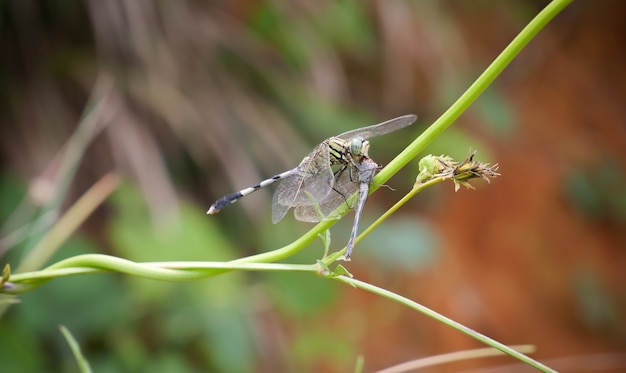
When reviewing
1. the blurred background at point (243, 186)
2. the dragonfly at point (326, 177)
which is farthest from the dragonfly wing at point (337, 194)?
the blurred background at point (243, 186)

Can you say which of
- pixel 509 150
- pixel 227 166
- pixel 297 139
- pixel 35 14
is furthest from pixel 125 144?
pixel 509 150

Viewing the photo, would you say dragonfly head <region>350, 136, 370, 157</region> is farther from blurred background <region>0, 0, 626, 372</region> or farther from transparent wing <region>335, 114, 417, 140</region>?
blurred background <region>0, 0, 626, 372</region>

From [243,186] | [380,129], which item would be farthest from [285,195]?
[243,186]

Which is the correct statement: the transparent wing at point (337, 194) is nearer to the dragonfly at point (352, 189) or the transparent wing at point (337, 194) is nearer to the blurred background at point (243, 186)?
the dragonfly at point (352, 189)

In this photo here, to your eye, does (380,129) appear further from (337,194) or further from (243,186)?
(243,186)

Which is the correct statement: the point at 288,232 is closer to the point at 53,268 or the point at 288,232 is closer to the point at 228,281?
the point at 228,281

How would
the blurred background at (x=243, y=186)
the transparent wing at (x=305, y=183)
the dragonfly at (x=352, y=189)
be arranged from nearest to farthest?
1. the dragonfly at (x=352, y=189)
2. the transparent wing at (x=305, y=183)
3. the blurred background at (x=243, y=186)
